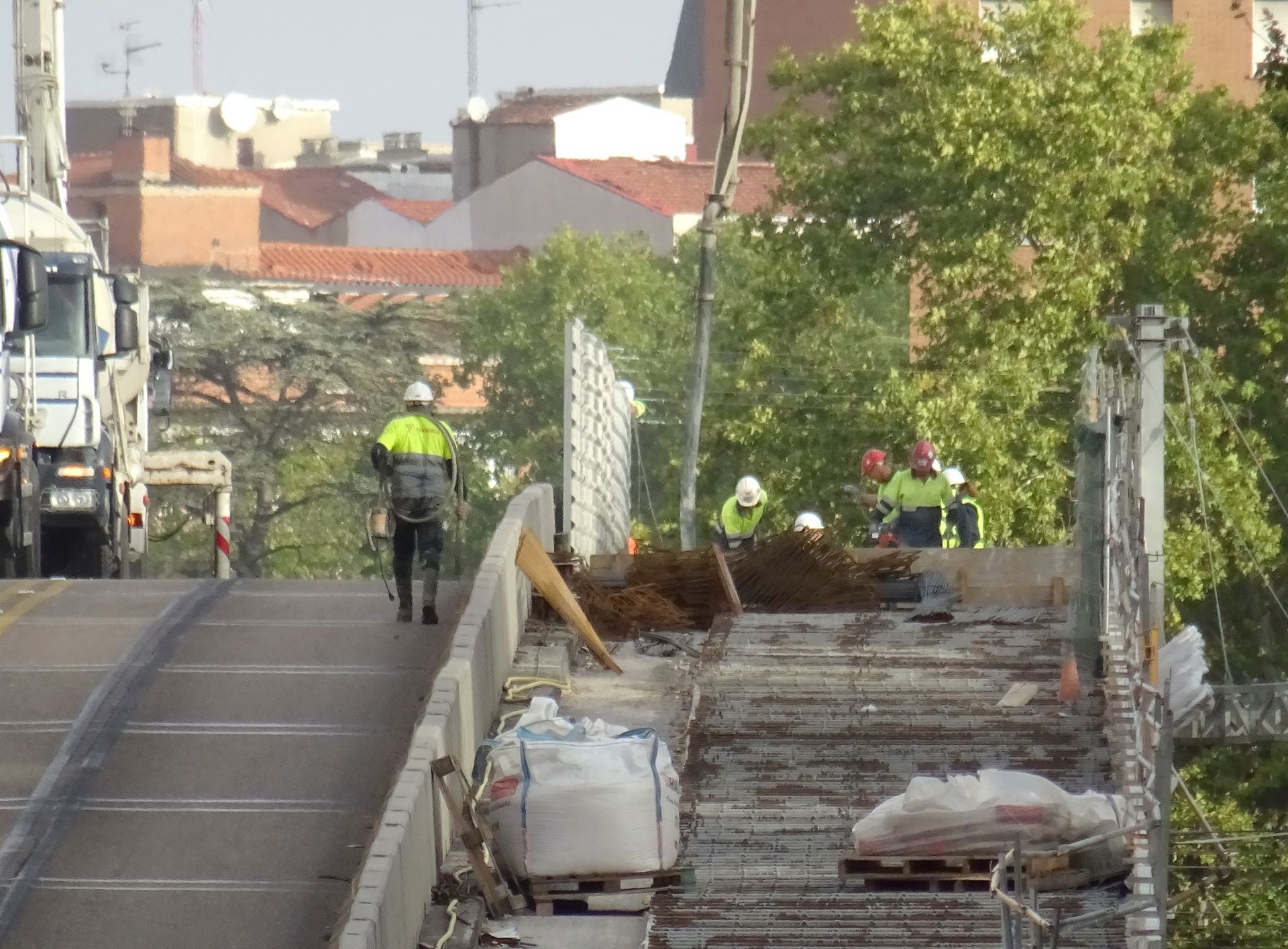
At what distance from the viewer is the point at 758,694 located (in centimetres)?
1496

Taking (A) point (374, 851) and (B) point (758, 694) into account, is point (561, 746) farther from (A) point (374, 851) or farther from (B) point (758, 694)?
(B) point (758, 694)

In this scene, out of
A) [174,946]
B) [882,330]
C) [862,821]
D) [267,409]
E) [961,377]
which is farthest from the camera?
[267,409]

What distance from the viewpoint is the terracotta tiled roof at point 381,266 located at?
82000mm

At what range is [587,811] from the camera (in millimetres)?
11375

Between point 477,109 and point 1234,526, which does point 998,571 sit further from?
point 477,109

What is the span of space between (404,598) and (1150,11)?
141ft

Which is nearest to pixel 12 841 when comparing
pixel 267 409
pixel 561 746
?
pixel 561 746

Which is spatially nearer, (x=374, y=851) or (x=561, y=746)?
(x=374, y=851)

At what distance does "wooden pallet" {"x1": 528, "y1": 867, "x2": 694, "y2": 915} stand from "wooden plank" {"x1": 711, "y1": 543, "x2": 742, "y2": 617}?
609 centimetres

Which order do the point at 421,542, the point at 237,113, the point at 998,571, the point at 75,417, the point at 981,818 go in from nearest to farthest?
1. the point at 981,818
2. the point at 421,542
3. the point at 998,571
4. the point at 75,417
5. the point at 237,113

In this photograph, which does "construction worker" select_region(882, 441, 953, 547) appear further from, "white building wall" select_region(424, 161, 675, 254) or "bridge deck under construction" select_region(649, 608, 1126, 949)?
"white building wall" select_region(424, 161, 675, 254)

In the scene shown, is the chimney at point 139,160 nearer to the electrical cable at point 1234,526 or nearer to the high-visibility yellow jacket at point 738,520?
the electrical cable at point 1234,526

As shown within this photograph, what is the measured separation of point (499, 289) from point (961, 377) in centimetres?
2924

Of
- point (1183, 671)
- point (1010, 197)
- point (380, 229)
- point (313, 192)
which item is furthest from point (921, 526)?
point (313, 192)
